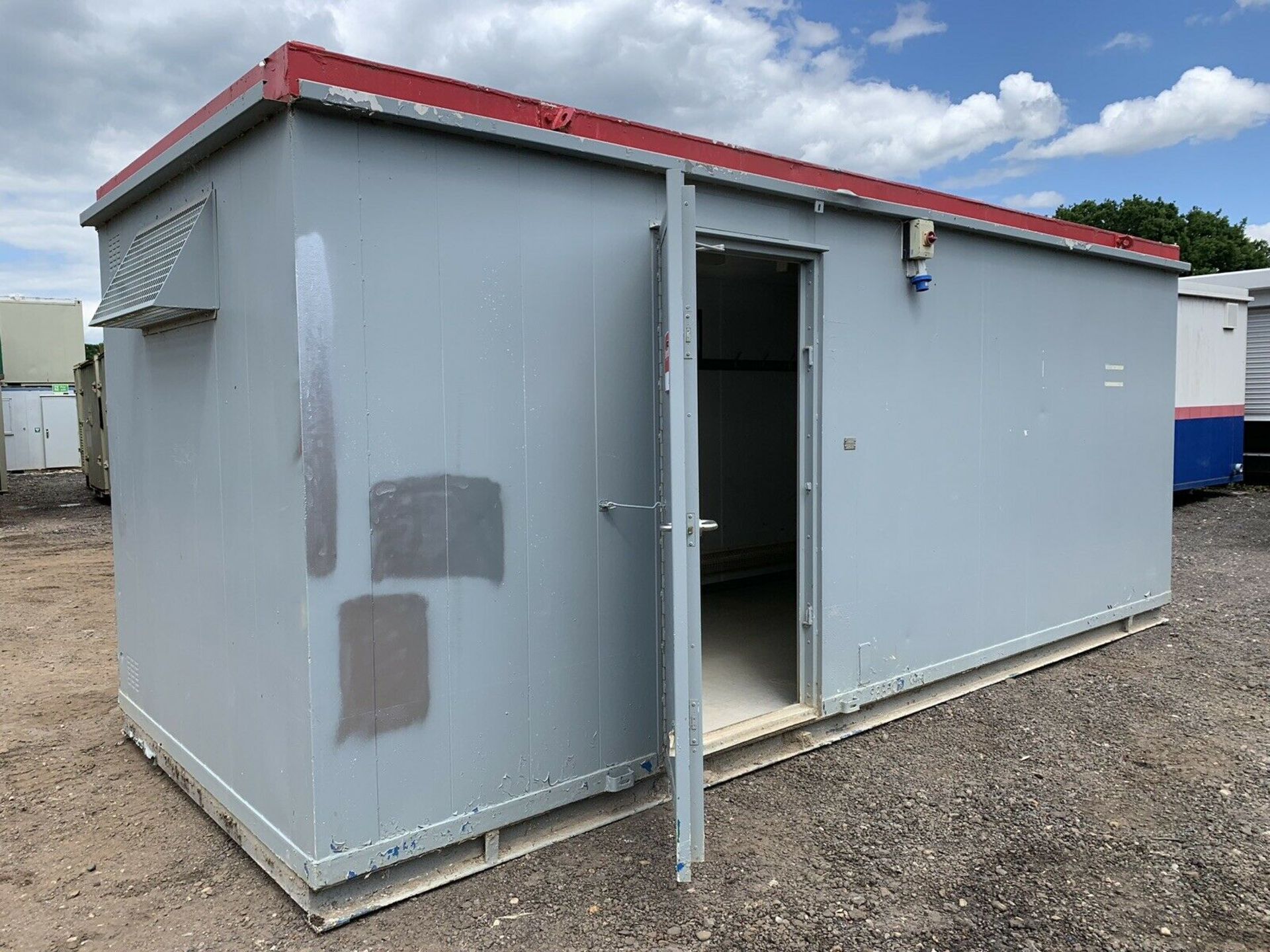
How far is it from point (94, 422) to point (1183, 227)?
29.0 metres

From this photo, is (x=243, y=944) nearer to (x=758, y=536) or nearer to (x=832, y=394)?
(x=832, y=394)

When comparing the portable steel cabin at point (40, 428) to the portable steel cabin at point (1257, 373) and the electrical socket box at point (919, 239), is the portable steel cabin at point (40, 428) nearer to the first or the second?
the electrical socket box at point (919, 239)

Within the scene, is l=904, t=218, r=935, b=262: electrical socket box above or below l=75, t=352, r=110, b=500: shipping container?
above

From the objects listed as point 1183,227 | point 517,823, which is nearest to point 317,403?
point 517,823

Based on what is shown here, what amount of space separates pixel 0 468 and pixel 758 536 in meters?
13.1

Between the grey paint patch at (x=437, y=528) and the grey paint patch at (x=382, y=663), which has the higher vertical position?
the grey paint patch at (x=437, y=528)

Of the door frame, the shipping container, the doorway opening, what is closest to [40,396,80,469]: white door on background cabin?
the shipping container

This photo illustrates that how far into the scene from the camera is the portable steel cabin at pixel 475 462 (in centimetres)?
260

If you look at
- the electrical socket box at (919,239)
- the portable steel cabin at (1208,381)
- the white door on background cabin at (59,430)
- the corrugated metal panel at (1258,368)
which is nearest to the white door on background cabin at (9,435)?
the white door on background cabin at (59,430)

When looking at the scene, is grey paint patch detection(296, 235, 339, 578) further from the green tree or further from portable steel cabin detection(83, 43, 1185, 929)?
the green tree

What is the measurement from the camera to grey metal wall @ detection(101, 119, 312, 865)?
2.60m

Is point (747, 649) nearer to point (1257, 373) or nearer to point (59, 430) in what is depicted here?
point (1257, 373)

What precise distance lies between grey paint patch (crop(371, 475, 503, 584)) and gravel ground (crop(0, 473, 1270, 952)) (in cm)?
102

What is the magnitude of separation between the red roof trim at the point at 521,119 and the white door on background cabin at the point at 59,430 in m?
18.4
